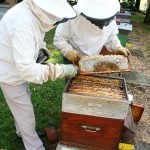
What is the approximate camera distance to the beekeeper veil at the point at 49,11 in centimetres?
275

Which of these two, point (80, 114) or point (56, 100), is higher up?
point (80, 114)

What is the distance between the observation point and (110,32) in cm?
398

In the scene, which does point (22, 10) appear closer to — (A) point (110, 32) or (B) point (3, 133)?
(A) point (110, 32)

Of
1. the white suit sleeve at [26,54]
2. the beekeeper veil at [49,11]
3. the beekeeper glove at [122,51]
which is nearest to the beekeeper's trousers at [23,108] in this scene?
the white suit sleeve at [26,54]

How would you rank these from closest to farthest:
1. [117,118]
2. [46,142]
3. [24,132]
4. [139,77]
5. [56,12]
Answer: [56,12], [117,118], [24,132], [46,142], [139,77]

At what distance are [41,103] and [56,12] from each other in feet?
7.45

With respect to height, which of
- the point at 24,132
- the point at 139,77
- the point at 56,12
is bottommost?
the point at 139,77

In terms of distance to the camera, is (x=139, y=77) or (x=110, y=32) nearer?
(x=110, y=32)

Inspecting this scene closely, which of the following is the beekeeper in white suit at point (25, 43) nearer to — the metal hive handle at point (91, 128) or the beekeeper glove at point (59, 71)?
the beekeeper glove at point (59, 71)

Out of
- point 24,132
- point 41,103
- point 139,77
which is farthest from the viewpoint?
point 139,77

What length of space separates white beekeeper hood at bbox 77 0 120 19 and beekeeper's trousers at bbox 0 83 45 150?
0.99 metres

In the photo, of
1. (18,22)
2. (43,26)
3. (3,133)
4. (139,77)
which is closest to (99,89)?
(43,26)

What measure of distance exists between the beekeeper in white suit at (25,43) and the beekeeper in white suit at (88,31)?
42cm

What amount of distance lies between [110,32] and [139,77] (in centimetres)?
293
